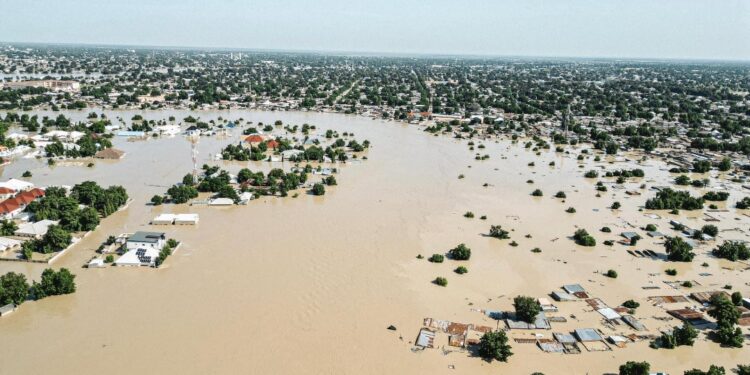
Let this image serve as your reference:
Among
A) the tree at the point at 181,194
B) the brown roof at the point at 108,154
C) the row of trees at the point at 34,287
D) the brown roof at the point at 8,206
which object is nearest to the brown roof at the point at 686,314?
the row of trees at the point at 34,287

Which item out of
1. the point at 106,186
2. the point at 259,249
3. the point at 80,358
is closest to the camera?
the point at 80,358

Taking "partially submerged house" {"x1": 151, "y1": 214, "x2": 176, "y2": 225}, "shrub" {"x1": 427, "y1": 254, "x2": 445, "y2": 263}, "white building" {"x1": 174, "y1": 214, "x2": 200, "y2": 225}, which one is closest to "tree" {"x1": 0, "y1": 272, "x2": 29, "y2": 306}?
"partially submerged house" {"x1": 151, "y1": 214, "x2": 176, "y2": 225}

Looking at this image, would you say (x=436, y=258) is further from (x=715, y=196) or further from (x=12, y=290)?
(x=715, y=196)

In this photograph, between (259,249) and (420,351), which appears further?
(259,249)

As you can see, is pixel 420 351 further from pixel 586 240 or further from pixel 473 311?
pixel 586 240

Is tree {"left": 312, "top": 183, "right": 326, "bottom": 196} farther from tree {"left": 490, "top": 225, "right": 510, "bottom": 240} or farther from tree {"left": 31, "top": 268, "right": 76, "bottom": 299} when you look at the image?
tree {"left": 31, "top": 268, "right": 76, "bottom": 299}

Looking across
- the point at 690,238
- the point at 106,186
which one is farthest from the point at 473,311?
the point at 106,186

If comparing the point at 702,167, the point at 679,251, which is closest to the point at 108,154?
the point at 679,251
